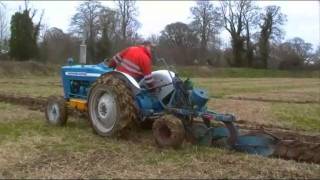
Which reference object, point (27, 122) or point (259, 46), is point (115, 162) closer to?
point (27, 122)

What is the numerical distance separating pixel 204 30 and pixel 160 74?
72.0 meters

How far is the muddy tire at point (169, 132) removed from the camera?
8.31 m

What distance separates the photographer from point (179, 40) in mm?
79812

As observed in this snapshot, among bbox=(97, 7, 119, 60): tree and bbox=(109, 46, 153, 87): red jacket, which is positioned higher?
bbox=(97, 7, 119, 60): tree

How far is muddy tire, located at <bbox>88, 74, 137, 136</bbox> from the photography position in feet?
29.9

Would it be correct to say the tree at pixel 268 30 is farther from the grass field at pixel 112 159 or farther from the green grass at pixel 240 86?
the grass field at pixel 112 159

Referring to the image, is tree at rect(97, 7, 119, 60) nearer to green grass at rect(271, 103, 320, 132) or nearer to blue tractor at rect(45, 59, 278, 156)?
green grass at rect(271, 103, 320, 132)

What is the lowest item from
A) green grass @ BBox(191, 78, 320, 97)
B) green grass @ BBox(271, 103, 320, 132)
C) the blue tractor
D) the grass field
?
green grass @ BBox(191, 78, 320, 97)

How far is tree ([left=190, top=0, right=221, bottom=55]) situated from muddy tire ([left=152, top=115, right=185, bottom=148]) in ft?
233

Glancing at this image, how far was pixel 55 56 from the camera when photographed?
58562 millimetres

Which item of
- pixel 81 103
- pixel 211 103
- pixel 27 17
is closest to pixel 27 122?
pixel 81 103

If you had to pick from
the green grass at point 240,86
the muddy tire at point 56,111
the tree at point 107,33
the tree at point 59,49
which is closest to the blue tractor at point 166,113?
the muddy tire at point 56,111

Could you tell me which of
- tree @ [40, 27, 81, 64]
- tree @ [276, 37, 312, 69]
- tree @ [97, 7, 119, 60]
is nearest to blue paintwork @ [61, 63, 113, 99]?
tree @ [40, 27, 81, 64]

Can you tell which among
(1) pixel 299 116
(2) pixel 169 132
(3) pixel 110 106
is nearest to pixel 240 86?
(1) pixel 299 116
